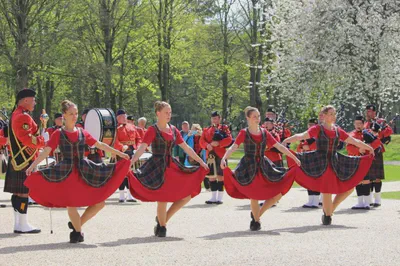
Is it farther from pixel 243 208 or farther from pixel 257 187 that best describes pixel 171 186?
pixel 243 208

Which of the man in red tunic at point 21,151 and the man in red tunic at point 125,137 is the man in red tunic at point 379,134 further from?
the man in red tunic at point 21,151

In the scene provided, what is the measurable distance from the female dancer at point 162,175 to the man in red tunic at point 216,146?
537 centimetres

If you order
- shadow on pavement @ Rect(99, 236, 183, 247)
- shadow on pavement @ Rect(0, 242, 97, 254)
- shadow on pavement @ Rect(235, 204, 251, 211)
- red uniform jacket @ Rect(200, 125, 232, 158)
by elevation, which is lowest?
shadow on pavement @ Rect(235, 204, 251, 211)

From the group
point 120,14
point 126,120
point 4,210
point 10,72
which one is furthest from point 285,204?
point 120,14

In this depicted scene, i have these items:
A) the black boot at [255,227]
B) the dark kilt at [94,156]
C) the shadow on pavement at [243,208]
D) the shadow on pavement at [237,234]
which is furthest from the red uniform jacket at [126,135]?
the shadow on pavement at [237,234]

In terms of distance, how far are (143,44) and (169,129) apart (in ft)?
106

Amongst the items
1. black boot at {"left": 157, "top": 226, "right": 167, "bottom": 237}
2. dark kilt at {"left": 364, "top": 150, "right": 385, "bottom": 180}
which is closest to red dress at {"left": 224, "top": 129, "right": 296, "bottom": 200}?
black boot at {"left": 157, "top": 226, "right": 167, "bottom": 237}

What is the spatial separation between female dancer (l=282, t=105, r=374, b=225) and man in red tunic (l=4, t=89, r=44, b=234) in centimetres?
351

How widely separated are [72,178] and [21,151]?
169cm

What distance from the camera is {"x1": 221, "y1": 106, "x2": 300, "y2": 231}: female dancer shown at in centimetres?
990

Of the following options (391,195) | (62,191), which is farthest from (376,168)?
(62,191)

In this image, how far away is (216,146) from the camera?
15.1 meters

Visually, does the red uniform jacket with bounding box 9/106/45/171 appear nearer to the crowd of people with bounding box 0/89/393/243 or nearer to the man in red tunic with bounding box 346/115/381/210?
the crowd of people with bounding box 0/89/393/243

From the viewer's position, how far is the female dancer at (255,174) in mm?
9898
